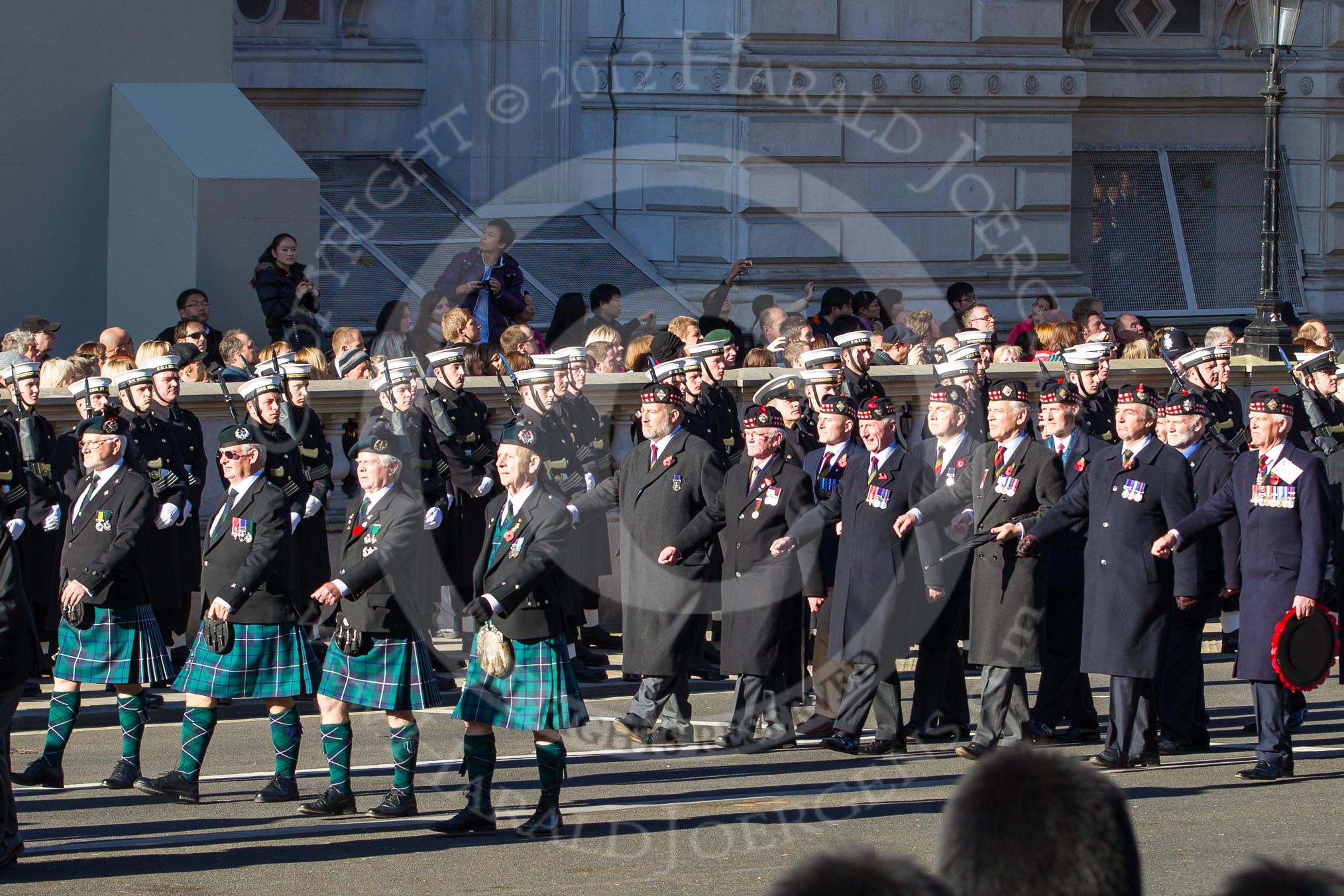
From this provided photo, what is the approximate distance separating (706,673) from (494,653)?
4.43 m

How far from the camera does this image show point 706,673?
12695mm

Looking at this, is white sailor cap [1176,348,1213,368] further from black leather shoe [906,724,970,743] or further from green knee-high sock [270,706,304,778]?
green knee-high sock [270,706,304,778]

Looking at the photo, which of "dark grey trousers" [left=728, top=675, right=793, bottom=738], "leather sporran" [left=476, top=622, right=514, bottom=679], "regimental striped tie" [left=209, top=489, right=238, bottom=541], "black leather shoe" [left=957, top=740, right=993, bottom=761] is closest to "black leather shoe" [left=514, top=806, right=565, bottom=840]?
"leather sporran" [left=476, top=622, right=514, bottom=679]

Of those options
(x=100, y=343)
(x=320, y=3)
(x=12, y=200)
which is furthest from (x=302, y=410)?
(x=320, y=3)

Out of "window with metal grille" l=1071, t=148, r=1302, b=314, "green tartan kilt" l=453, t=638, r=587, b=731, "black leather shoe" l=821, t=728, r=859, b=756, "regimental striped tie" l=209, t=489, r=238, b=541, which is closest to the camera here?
"green tartan kilt" l=453, t=638, r=587, b=731

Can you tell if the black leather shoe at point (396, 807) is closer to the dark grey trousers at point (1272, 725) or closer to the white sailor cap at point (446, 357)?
the dark grey trousers at point (1272, 725)

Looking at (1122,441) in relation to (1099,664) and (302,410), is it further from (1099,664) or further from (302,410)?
(302,410)

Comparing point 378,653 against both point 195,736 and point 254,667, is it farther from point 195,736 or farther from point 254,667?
point 195,736

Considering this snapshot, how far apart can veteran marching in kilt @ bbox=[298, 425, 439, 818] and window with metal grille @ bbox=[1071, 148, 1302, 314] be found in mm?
15377

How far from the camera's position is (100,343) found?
522 inches

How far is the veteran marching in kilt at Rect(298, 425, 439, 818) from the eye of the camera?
8.72m

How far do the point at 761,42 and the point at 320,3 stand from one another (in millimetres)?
4803

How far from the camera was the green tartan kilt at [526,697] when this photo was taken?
8.36 metres

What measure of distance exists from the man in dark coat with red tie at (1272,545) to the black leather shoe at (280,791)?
160 inches
